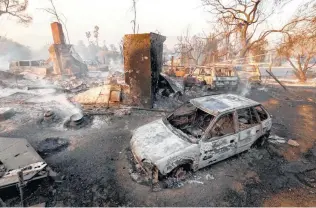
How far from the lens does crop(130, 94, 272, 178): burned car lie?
11.7ft

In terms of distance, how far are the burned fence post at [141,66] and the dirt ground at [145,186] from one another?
5.54 ft

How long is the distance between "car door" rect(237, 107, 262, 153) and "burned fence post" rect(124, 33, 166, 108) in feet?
13.8

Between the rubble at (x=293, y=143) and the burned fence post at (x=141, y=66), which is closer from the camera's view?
the rubble at (x=293, y=143)

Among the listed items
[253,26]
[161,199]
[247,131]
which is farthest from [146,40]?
[253,26]

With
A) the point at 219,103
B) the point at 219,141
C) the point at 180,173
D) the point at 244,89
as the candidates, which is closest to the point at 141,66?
the point at 219,103

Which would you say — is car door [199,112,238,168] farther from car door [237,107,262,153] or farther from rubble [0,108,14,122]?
rubble [0,108,14,122]

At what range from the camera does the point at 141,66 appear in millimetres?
7473

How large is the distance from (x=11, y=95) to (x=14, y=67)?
12.9 meters

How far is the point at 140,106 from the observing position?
8.05 metres

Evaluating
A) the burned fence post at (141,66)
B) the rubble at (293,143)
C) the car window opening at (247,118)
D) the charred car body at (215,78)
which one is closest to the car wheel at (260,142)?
the car window opening at (247,118)

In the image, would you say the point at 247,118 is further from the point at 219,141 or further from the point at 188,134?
the point at 188,134

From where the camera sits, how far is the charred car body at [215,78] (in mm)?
10898

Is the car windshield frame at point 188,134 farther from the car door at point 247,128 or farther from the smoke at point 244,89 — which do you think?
the smoke at point 244,89

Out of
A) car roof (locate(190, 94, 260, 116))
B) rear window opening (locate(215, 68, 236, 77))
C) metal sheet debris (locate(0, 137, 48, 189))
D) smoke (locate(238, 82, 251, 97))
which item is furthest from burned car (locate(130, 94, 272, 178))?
rear window opening (locate(215, 68, 236, 77))
